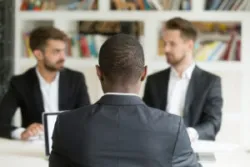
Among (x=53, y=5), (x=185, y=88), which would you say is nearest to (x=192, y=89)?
(x=185, y=88)

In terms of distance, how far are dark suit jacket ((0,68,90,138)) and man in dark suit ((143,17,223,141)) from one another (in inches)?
19.7

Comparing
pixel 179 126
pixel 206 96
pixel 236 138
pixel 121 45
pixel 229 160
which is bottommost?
pixel 236 138

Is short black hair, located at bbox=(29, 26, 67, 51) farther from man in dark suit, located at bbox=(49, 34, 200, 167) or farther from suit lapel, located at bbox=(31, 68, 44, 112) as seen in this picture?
man in dark suit, located at bbox=(49, 34, 200, 167)

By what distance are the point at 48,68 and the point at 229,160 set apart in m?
1.49

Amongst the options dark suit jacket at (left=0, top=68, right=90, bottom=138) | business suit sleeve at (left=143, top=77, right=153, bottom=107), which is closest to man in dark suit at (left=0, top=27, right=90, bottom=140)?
dark suit jacket at (left=0, top=68, right=90, bottom=138)

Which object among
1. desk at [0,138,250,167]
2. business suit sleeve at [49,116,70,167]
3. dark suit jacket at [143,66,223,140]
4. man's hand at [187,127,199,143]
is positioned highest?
business suit sleeve at [49,116,70,167]

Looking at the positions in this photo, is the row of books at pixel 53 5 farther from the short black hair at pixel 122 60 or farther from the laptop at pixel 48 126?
the short black hair at pixel 122 60

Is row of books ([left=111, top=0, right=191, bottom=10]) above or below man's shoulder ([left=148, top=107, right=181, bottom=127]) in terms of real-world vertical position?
above

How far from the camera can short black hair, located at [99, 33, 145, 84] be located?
1.40 meters

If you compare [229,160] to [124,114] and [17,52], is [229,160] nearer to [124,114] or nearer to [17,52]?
[124,114]

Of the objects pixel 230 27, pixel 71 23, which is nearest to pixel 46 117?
pixel 71 23

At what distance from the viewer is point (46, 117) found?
2270mm

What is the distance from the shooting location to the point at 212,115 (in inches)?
115

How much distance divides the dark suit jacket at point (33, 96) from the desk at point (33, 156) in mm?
490
